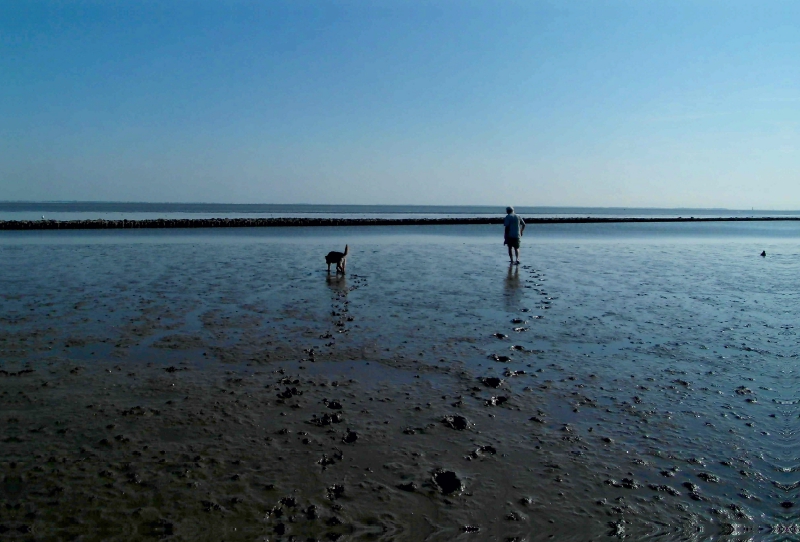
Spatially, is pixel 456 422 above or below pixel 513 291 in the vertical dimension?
below

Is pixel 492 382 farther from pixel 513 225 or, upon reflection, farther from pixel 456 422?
pixel 513 225

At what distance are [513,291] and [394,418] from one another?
10.4 metres

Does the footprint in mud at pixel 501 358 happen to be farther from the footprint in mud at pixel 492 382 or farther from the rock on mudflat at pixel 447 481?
the rock on mudflat at pixel 447 481

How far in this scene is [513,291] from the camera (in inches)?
651

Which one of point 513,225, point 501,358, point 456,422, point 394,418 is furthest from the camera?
point 513,225

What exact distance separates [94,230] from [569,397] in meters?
50.0

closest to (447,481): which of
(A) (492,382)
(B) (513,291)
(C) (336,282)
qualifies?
(A) (492,382)

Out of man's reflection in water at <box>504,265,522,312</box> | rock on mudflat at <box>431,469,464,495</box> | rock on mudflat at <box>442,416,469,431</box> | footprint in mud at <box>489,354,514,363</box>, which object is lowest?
rock on mudflat at <box>431,469,464,495</box>

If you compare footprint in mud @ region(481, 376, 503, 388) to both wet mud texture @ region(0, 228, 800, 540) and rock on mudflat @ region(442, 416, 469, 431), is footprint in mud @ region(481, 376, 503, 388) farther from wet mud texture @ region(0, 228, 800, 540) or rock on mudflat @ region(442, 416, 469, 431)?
rock on mudflat @ region(442, 416, 469, 431)

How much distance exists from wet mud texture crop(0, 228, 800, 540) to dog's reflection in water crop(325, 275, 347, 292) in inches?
85.1

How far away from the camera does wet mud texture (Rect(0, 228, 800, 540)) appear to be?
476cm

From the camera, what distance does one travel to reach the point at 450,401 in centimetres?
743

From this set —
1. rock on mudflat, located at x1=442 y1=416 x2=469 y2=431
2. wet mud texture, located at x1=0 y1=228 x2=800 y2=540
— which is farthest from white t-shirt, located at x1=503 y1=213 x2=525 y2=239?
rock on mudflat, located at x1=442 y1=416 x2=469 y2=431

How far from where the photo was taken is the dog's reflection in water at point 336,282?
1692cm
